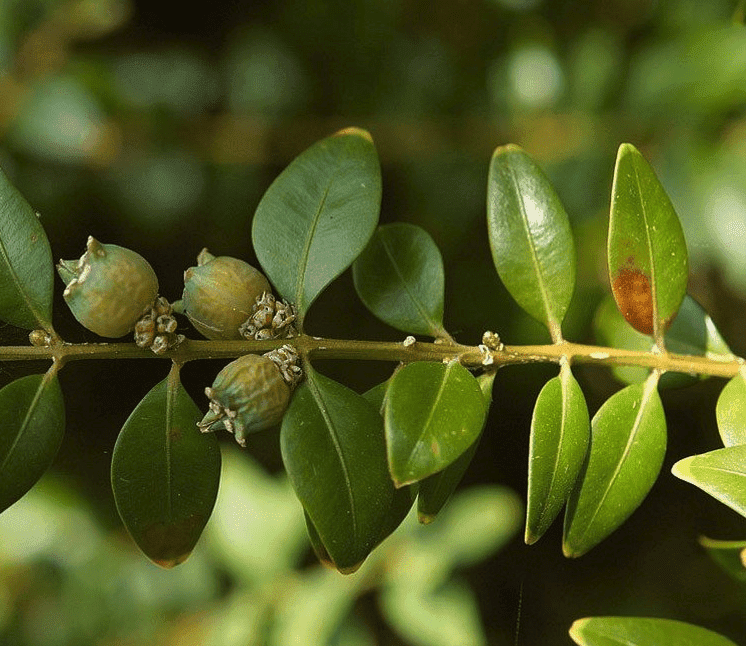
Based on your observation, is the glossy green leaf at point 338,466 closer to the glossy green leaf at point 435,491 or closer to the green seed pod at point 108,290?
the glossy green leaf at point 435,491

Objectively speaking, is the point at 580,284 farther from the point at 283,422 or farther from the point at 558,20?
the point at 283,422

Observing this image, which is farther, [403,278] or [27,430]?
[403,278]

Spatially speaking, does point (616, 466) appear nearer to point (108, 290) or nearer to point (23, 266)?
point (108, 290)

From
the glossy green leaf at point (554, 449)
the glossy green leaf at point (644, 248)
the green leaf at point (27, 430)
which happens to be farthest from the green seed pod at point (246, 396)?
the glossy green leaf at point (644, 248)

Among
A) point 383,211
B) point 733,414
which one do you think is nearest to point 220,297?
point 733,414

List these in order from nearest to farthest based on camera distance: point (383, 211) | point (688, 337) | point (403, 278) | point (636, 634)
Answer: point (636, 634) → point (403, 278) → point (688, 337) → point (383, 211)

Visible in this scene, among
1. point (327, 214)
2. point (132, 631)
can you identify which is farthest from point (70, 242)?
point (327, 214)
